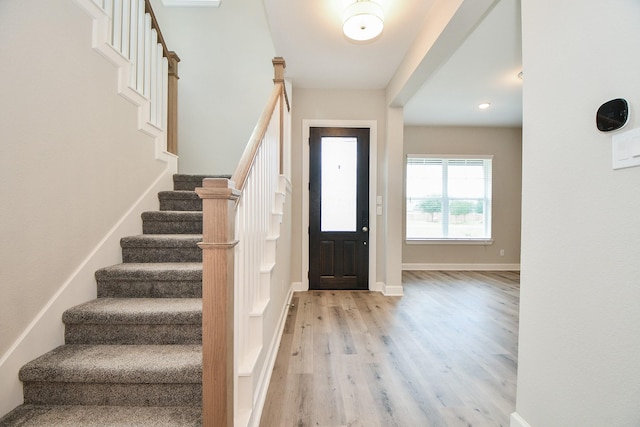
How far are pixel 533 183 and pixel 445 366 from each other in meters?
1.52

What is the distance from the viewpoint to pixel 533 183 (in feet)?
4.31

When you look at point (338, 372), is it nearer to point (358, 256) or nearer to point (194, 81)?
point (358, 256)

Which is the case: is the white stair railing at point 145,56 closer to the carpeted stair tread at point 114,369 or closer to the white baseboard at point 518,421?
the carpeted stair tread at point 114,369

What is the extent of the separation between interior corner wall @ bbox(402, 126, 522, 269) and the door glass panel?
2.04 metres

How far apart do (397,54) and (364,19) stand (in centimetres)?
106

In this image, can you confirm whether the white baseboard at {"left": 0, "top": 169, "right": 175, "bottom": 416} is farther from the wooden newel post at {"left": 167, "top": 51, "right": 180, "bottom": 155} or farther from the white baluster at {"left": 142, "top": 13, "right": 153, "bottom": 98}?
the white baluster at {"left": 142, "top": 13, "right": 153, "bottom": 98}

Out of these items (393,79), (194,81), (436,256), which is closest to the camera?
(393,79)

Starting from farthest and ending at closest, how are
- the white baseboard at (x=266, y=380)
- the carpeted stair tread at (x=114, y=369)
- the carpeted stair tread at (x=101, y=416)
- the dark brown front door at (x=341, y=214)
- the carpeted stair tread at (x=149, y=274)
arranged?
the dark brown front door at (x=341, y=214) → the carpeted stair tread at (x=149, y=274) → the white baseboard at (x=266, y=380) → the carpeted stair tread at (x=114, y=369) → the carpeted stair tread at (x=101, y=416)

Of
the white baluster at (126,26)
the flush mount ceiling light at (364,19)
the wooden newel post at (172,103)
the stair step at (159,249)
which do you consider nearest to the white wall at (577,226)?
the flush mount ceiling light at (364,19)

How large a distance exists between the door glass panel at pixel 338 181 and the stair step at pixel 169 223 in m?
2.08

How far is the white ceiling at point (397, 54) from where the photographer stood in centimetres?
255

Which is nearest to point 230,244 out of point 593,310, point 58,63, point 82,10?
point 593,310

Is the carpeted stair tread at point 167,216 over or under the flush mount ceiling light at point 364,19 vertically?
under

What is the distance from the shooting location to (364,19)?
229 cm
